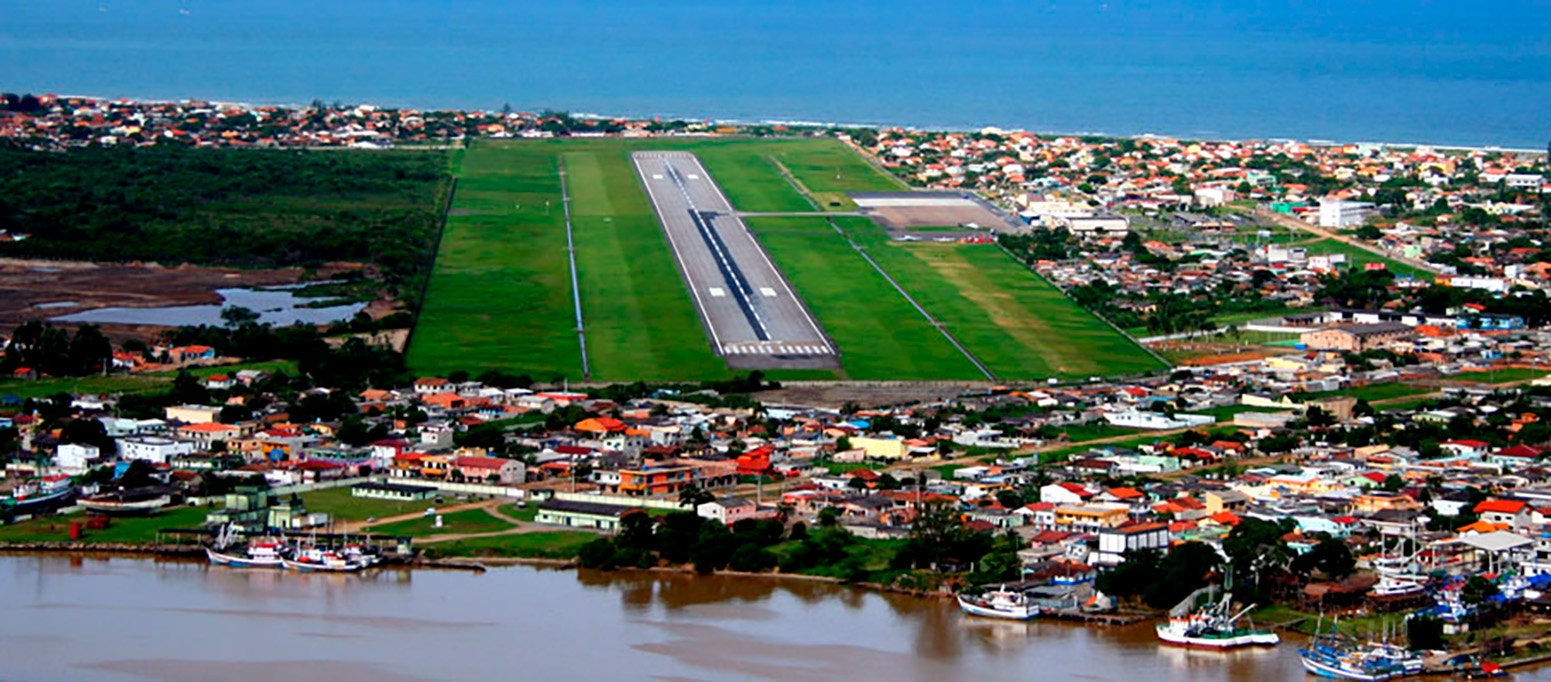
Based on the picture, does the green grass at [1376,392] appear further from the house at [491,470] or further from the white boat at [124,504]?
the white boat at [124,504]

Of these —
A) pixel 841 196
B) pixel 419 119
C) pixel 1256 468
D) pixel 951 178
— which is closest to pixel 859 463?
pixel 1256 468

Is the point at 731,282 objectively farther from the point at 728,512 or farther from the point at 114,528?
the point at 114,528

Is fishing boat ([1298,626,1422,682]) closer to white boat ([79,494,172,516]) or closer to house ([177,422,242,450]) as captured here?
white boat ([79,494,172,516])

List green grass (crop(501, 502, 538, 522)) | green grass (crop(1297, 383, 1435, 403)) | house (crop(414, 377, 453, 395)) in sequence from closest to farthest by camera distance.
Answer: green grass (crop(501, 502, 538, 522)) → house (crop(414, 377, 453, 395)) → green grass (crop(1297, 383, 1435, 403))

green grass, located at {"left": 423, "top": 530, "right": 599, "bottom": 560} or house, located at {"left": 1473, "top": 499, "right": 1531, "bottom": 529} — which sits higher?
house, located at {"left": 1473, "top": 499, "right": 1531, "bottom": 529}

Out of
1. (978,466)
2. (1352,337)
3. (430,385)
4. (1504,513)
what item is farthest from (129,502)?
(1352,337)

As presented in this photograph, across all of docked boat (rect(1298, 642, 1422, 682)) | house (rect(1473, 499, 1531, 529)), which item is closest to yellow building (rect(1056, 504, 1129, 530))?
house (rect(1473, 499, 1531, 529))

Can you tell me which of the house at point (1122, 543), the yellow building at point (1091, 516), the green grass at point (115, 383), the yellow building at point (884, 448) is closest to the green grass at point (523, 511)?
the yellow building at point (884, 448)
